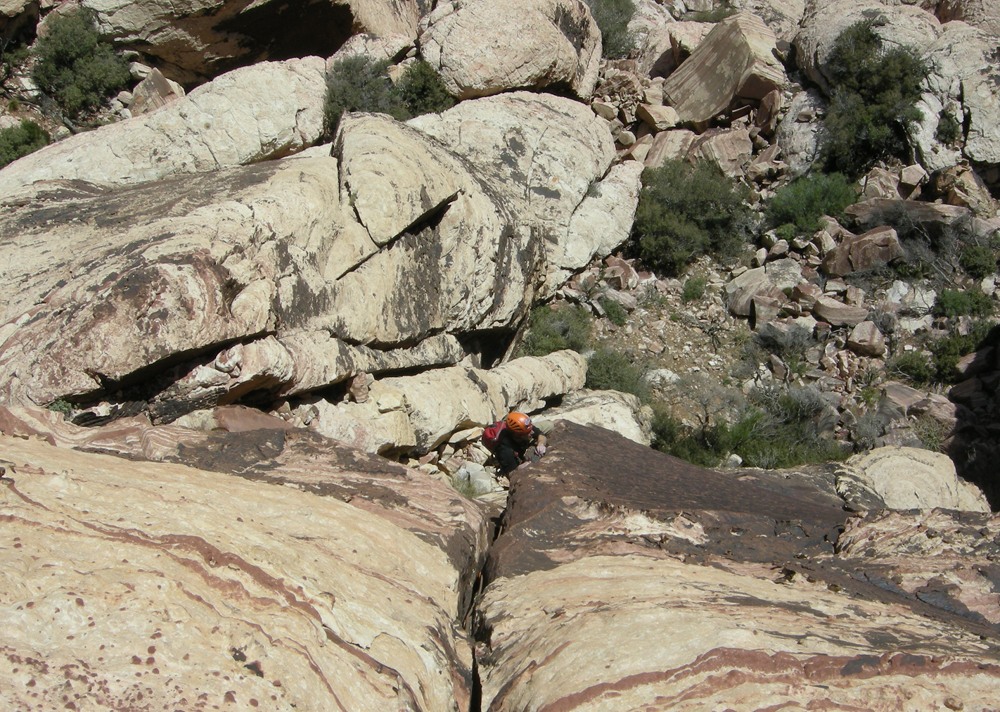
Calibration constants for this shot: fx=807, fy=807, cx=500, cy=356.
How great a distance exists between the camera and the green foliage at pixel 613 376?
A: 10422mm

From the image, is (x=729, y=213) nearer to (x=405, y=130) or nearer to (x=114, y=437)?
(x=405, y=130)

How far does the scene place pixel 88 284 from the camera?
20.9 ft

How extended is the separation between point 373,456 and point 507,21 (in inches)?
367

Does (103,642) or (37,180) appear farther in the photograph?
(37,180)

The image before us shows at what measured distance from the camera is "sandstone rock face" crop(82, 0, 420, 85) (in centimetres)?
1255

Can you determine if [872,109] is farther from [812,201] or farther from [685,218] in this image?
[685,218]

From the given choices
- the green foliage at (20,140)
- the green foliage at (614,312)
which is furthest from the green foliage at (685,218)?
the green foliage at (20,140)

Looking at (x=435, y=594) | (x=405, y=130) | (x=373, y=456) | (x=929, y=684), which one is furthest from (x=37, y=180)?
(x=929, y=684)

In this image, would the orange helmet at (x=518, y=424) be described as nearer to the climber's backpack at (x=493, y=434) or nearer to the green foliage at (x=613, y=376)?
the climber's backpack at (x=493, y=434)

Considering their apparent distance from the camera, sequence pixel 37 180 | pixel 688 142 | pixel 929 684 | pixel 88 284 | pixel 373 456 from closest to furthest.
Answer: pixel 929 684, pixel 373 456, pixel 88 284, pixel 37 180, pixel 688 142

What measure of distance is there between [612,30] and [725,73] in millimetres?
2530

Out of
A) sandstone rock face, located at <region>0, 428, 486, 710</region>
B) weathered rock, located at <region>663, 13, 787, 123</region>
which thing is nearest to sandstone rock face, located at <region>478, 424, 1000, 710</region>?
sandstone rock face, located at <region>0, 428, 486, 710</region>

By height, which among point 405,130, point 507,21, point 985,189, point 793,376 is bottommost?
point 793,376

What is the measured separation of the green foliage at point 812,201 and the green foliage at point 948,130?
1513 mm
